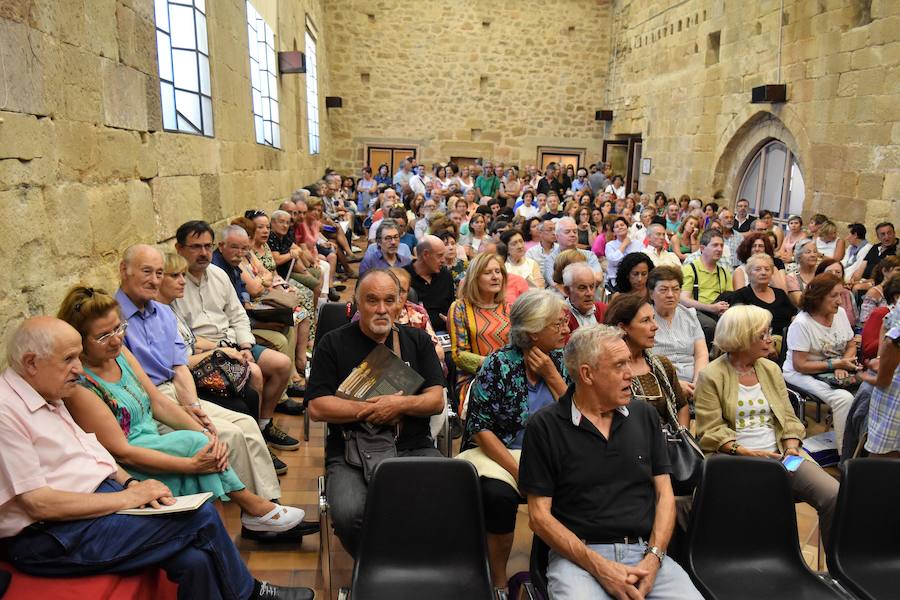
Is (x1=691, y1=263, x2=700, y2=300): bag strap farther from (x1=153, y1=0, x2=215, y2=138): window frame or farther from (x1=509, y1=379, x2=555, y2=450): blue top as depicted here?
(x1=153, y1=0, x2=215, y2=138): window frame

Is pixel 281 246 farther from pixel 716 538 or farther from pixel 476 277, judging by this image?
pixel 716 538

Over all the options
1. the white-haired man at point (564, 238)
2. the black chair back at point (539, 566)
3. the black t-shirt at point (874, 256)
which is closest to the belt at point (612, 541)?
the black chair back at point (539, 566)

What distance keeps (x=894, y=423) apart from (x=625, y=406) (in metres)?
1.70

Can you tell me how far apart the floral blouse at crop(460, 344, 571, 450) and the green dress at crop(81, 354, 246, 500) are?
3.55 ft

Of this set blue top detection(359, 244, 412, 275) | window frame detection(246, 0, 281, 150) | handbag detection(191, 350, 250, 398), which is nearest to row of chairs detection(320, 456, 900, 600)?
handbag detection(191, 350, 250, 398)

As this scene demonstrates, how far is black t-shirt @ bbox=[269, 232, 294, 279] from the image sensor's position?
6156mm

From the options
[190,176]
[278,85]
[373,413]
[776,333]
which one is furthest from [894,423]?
[278,85]

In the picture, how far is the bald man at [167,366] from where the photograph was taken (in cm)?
325

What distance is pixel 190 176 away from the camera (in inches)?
206

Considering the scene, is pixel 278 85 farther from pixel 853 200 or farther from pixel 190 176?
pixel 853 200

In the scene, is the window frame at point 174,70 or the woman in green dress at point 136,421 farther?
the window frame at point 174,70

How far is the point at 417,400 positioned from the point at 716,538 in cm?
126

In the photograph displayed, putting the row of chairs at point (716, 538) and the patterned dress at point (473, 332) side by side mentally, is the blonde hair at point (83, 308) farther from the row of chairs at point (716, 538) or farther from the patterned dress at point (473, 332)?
the patterned dress at point (473, 332)

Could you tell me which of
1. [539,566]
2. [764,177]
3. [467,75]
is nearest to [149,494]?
[539,566]
